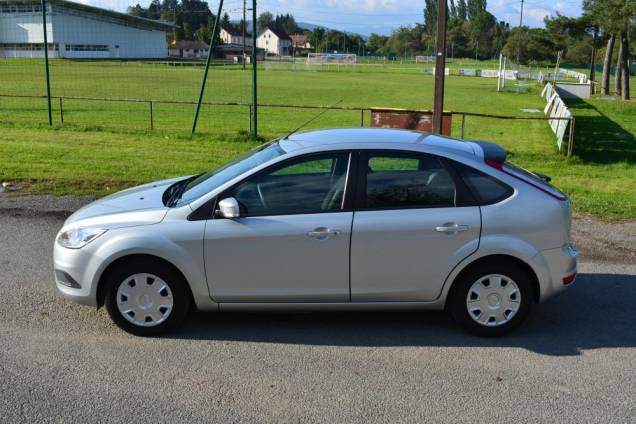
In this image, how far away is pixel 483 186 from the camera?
5.07 meters

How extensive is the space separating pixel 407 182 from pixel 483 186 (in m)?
0.56

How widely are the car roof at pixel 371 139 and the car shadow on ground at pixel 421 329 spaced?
1.39 metres

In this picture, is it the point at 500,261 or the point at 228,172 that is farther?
the point at 228,172

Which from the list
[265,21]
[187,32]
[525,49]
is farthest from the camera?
[265,21]

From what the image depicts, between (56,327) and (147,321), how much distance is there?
0.77 m

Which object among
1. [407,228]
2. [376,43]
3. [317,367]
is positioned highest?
[376,43]

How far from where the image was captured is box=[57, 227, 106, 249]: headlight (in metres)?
5.02

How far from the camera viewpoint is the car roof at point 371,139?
205 inches

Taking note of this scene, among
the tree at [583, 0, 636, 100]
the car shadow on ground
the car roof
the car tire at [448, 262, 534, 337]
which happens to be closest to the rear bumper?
the car tire at [448, 262, 534, 337]

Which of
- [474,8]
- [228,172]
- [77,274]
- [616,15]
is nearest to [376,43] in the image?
[474,8]

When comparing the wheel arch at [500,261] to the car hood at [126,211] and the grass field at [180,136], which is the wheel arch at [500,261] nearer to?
the car hood at [126,211]

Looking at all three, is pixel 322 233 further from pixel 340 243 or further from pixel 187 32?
pixel 187 32

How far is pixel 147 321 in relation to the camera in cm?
506

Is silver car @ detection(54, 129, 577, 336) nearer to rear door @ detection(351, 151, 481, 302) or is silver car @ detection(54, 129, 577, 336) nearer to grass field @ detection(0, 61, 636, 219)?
rear door @ detection(351, 151, 481, 302)
